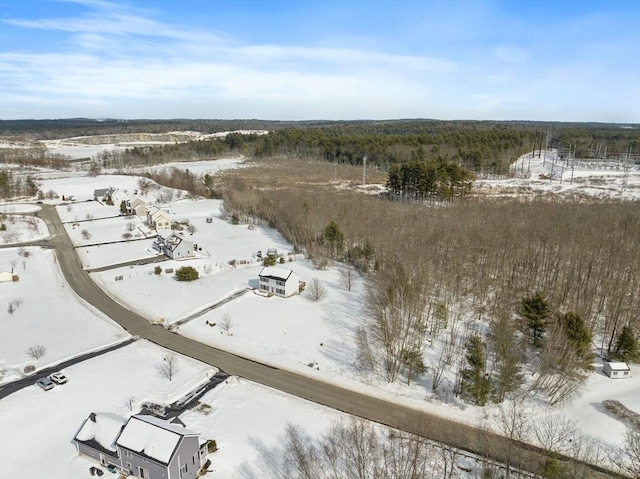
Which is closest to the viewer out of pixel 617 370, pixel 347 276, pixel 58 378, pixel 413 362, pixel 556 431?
pixel 556 431

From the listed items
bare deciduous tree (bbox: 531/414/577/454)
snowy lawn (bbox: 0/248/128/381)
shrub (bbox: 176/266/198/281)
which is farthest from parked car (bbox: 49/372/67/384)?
bare deciduous tree (bbox: 531/414/577/454)

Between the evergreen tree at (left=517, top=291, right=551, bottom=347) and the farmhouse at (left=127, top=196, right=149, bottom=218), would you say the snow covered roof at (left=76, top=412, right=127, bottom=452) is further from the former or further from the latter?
the farmhouse at (left=127, top=196, right=149, bottom=218)

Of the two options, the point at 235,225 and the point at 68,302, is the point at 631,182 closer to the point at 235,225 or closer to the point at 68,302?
the point at 235,225

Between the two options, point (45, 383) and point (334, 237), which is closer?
point (45, 383)

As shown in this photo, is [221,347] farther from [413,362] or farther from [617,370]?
[617,370]

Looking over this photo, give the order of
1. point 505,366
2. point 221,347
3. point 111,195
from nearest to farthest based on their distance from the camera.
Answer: point 505,366, point 221,347, point 111,195

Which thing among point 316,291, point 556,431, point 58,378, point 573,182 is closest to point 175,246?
point 316,291

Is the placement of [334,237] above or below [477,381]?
above
